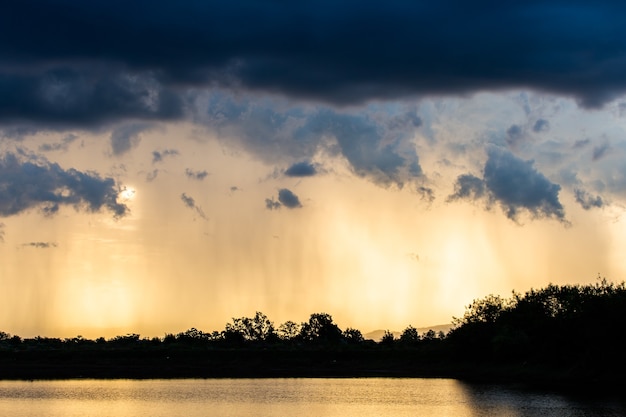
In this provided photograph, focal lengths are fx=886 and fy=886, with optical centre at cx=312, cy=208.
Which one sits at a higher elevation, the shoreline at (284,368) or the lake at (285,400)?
the shoreline at (284,368)

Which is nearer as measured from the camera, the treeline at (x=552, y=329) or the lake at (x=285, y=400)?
the lake at (x=285, y=400)

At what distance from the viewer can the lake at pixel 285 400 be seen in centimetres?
6731

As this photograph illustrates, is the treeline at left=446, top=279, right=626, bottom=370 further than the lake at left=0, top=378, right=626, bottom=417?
Yes

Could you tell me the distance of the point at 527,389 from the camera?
8731cm

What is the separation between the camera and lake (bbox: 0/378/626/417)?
67312mm

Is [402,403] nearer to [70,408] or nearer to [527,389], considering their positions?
[527,389]

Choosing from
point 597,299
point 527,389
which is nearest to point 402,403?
point 527,389

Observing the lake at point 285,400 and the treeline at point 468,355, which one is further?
the treeline at point 468,355

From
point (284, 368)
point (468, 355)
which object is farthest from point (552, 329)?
point (284, 368)

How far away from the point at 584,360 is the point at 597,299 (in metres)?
6.94

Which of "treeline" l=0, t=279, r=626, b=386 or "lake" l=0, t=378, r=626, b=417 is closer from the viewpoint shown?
"lake" l=0, t=378, r=626, b=417

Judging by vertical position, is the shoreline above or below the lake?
above

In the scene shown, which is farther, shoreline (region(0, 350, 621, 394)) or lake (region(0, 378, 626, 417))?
shoreline (region(0, 350, 621, 394))

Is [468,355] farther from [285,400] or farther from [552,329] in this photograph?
[285,400]
